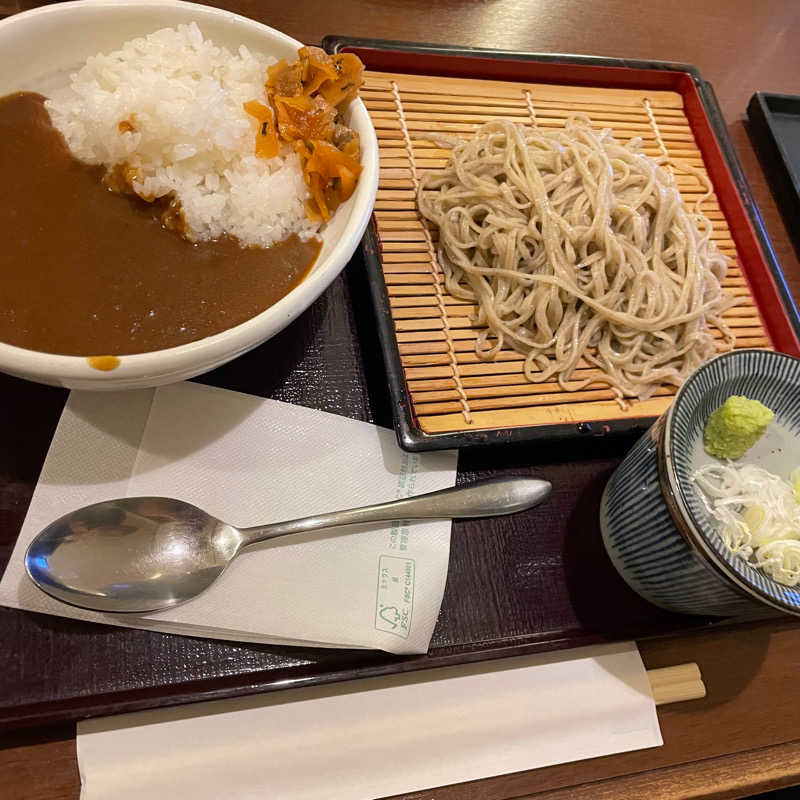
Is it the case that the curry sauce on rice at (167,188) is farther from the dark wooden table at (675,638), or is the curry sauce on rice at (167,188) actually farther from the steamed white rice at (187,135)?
the dark wooden table at (675,638)

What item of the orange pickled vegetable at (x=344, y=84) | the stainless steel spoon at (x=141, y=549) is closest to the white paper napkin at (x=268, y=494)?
the stainless steel spoon at (x=141, y=549)

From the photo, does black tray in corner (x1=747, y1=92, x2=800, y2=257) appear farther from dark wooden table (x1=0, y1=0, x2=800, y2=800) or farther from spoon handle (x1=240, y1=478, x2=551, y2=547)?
spoon handle (x1=240, y1=478, x2=551, y2=547)

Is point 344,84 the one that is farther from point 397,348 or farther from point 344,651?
point 344,651

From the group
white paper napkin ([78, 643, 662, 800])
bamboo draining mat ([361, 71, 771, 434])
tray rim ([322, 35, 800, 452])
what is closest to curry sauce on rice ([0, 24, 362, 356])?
tray rim ([322, 35, 800, 452])

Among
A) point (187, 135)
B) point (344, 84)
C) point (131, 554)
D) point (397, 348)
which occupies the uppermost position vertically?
point (344, 84)

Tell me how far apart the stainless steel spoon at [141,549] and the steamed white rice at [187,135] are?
0.53m

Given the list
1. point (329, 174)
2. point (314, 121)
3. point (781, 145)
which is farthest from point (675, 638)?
point (781, 145)

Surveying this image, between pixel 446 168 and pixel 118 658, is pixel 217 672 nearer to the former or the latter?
pixel 118 658

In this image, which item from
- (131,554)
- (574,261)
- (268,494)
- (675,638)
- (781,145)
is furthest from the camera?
(781,145)

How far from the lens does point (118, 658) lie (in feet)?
3.45

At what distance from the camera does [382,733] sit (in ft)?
3.67

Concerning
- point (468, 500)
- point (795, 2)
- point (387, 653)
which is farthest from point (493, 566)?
point (795, 2)

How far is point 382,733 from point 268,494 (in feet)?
1.53

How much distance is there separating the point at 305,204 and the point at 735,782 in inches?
54.5
